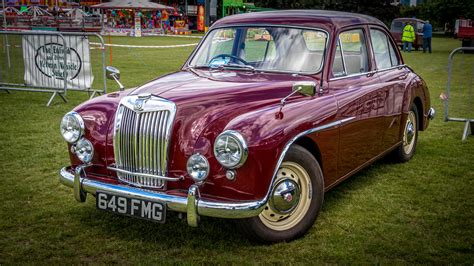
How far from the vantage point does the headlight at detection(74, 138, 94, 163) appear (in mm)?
4055

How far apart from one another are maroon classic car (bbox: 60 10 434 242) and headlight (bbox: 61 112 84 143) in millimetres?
10

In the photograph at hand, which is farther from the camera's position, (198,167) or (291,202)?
(291,202)

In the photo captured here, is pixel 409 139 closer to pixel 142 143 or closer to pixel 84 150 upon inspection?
pixel 142 143

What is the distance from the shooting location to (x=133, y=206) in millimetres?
3664

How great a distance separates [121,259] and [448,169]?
415 cm

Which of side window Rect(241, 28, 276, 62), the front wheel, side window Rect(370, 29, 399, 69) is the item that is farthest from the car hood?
side window Rect(370, 29, 399, 69)

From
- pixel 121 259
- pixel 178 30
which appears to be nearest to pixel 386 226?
pixel 121 259

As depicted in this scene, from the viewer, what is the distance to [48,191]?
5.17 meters

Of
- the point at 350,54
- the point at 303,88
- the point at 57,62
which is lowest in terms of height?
the point at 57,62

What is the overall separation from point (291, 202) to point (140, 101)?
1.39 meters

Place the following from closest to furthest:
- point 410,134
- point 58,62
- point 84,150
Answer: point 84,150 < point 410,134 < point 58,62

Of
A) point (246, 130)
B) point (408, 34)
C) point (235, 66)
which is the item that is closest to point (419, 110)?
point (235, 66)

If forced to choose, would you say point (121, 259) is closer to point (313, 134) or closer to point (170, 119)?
point (170, 119)

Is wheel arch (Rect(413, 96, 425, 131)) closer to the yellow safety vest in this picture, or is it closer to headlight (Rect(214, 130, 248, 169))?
headlight (Rect(214, 130, 248, 169))
